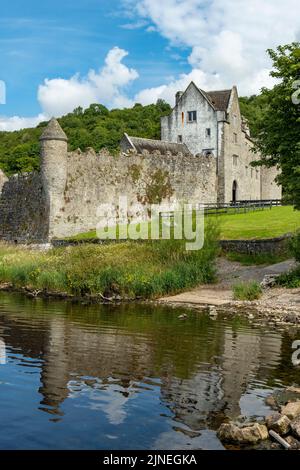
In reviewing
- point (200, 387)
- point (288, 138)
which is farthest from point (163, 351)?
point (288, 138)

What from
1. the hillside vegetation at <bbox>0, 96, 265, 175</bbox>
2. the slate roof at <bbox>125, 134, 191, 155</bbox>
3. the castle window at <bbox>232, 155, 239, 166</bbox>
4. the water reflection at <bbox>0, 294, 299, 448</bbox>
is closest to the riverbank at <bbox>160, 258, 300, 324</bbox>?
the water reflection at <bbox>0, 294, 299, 448</bbox>

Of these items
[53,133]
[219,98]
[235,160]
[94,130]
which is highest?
[219,98]

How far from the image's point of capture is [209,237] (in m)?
27.6

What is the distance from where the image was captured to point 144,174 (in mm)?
47812

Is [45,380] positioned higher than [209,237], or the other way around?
[209,237]

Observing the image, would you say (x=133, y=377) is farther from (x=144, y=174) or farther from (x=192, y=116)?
(x=192, y=116)

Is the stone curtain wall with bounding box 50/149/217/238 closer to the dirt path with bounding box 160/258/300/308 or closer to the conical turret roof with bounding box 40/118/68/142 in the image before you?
the conical turret roof with bounding box 40/118/68/142

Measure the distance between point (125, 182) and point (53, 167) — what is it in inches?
282

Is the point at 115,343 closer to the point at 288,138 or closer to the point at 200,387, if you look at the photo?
the point at 200,387

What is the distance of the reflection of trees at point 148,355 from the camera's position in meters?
10.7

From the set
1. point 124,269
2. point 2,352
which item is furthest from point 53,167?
point 2,352
